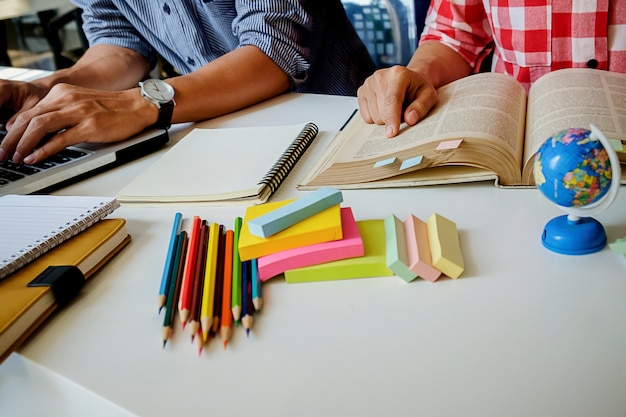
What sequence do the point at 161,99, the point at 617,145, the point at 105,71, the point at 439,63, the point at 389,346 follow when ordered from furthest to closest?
the point at 105,71, the point at 439,63, the point at 161,99, the point at 617,145, the point at 389,346

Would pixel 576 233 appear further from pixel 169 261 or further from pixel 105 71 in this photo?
pixel 105 71

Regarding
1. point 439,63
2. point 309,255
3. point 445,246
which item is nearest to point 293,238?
point 309,255

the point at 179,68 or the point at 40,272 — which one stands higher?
the point at 40,272

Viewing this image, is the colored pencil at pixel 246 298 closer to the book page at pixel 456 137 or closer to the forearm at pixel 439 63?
the book page at pixel 456 137

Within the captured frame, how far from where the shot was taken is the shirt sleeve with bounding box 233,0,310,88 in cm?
100

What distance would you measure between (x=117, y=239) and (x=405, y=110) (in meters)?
0.39

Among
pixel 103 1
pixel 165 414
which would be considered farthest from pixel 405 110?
pixel 103 1

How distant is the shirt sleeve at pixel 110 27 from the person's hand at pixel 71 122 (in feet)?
1.42

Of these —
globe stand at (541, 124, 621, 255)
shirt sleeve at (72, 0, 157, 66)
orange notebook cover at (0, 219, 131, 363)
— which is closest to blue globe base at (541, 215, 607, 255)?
globe stand at (541, 124, 621, 255)

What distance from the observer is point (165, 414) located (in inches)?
14.4

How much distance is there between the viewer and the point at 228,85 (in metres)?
0.96

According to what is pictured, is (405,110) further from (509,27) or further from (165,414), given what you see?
(165,414)

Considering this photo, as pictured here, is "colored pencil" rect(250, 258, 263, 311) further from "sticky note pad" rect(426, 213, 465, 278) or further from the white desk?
"sticky note pad" rect(426, 213, 465, 278)

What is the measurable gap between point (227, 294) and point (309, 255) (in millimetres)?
76
